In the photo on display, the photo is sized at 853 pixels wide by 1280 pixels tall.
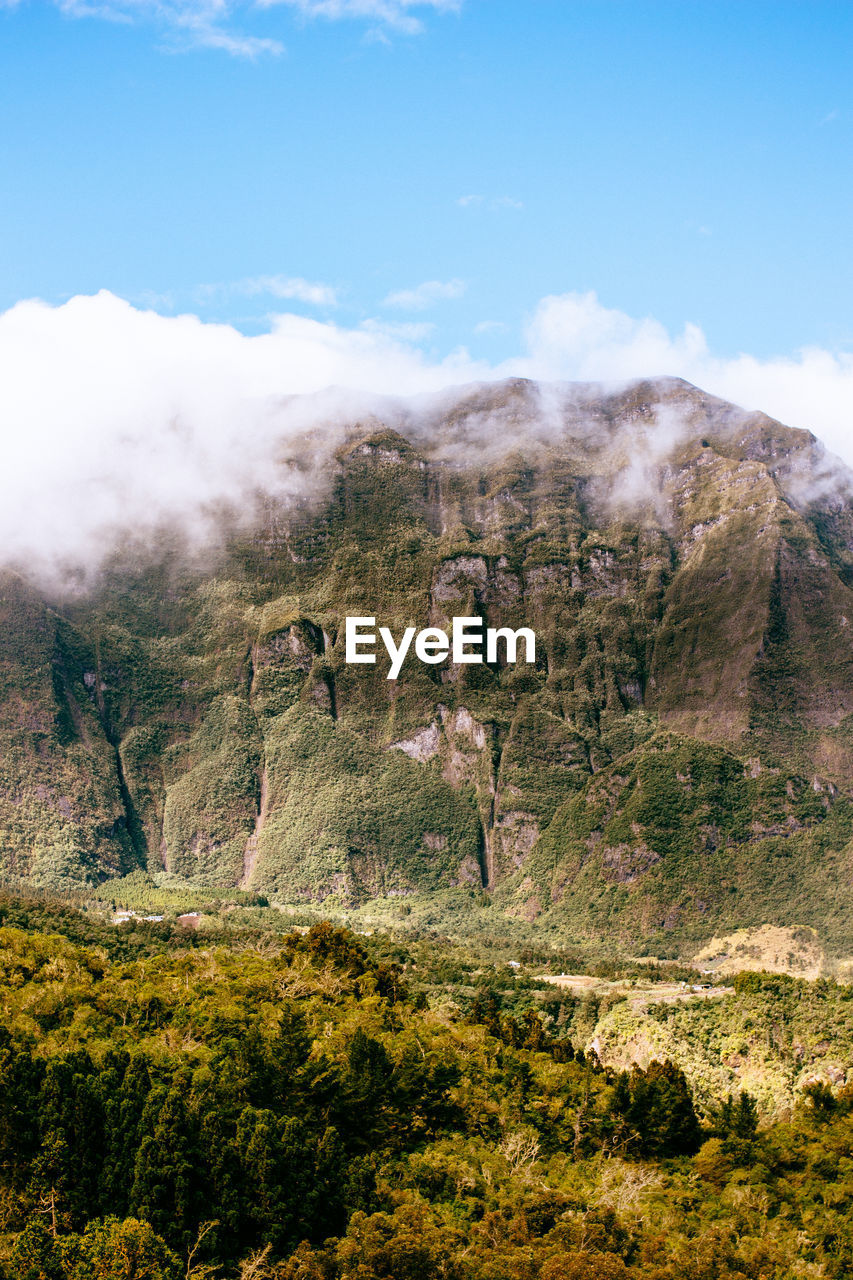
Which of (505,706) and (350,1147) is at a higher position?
(505,706)

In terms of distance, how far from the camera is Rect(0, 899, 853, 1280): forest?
105 ft

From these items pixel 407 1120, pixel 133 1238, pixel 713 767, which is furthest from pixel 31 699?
pixel 133 1238

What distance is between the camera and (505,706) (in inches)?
6545

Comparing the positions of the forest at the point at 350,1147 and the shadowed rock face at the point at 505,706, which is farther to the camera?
the shadowed rock face at the point at 505,706

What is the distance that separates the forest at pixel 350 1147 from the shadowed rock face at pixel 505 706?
7589 centimetres

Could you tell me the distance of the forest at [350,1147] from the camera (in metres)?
32.1

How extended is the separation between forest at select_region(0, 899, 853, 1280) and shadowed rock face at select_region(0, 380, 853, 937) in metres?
75.9

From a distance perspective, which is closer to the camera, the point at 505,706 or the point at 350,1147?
the point at 350,1147

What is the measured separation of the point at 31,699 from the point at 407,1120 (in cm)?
13290

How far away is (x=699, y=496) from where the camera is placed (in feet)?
600

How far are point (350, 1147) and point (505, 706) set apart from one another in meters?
125

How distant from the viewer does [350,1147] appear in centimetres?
4203

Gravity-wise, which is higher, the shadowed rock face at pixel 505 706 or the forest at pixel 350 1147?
the shadowed rock face at pixel 505 706

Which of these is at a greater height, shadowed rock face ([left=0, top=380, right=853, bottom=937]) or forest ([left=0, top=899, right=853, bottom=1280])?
shadowed rock face ([left=0, top=380, right=853, bottom=937])
